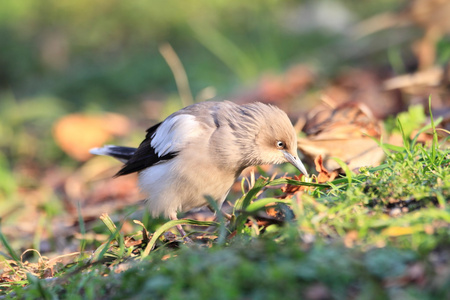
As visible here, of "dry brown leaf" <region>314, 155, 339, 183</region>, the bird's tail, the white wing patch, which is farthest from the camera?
the bird's tail

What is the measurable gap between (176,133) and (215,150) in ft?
1.22

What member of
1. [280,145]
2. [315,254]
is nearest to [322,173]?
[280,145]

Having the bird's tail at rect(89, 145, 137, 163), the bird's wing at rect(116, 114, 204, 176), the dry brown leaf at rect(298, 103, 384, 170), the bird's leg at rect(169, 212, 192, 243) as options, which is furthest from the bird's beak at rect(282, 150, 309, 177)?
the bird's tail at rect(89, 145, 137, 163)

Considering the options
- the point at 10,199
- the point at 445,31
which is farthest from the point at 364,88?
the point at 10,199

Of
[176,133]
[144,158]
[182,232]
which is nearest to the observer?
[182,232]

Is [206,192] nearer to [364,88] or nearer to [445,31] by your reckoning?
[364,88]

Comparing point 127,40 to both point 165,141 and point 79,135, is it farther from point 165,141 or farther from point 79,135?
point 165,141

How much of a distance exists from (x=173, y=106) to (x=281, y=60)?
325cm

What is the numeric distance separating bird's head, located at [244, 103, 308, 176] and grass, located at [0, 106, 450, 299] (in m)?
0.69

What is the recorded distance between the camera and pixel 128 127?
7.83m

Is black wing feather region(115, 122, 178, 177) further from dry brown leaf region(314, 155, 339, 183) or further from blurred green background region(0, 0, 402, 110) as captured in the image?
blurred green background region(0, 0, 402, 110)

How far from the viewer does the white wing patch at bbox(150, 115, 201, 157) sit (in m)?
4.14

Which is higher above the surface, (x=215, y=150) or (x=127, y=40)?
(x=127, y=40)

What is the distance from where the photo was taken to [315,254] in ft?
7.63
